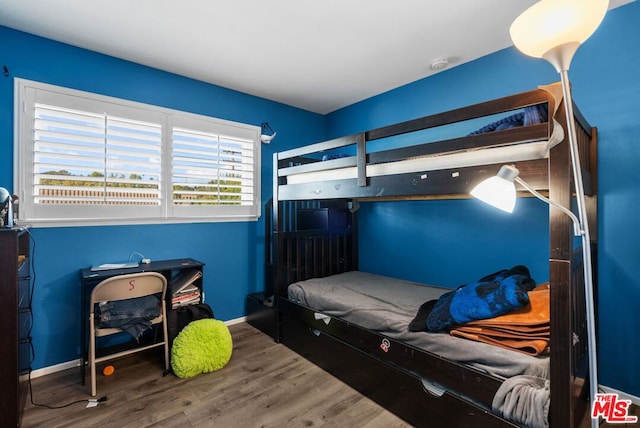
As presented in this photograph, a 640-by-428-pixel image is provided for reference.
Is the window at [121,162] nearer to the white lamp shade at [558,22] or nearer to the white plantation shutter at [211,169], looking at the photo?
the white plantation shutter at [211,169]

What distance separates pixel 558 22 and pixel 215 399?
7.87 feet

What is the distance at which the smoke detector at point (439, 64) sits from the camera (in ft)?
8.05

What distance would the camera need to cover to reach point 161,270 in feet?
7.47

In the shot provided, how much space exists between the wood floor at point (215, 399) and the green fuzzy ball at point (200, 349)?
0.20ft

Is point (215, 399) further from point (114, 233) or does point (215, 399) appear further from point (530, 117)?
point (530, 117)

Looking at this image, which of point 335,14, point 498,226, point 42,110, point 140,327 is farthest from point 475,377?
point 42,110

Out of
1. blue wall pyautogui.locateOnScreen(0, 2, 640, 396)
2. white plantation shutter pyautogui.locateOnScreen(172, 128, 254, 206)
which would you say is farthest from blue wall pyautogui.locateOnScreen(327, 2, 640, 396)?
white plantation shutter pyautogui.locateOnScreen(172, 128, 254, 206)

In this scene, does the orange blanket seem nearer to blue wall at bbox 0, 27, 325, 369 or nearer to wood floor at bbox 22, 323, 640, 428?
wood floor at bbox 22, 323, 640, 428

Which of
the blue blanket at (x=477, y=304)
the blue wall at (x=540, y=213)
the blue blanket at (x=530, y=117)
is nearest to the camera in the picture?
the blue blanket at (x=530, y=117)

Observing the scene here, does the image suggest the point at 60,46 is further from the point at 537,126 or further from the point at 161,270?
the point at 537,126

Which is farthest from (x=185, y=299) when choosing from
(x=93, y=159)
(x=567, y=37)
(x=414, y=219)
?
(x=567, y=37)

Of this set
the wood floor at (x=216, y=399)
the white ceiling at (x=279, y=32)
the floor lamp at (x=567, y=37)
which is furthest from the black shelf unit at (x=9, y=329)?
the floor lamp at (x=567, y=37)

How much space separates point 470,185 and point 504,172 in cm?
52

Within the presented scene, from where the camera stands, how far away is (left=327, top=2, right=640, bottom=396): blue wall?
1804 mm
